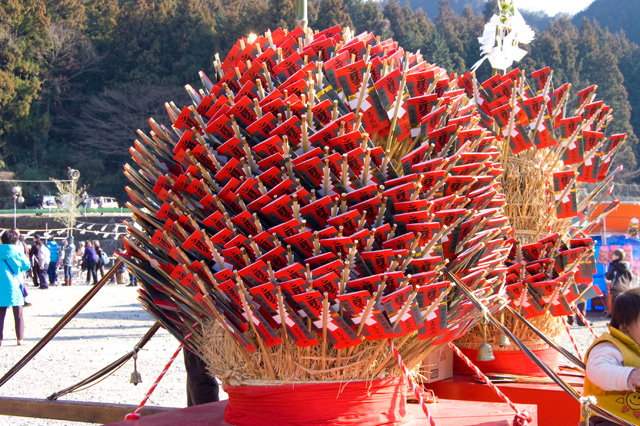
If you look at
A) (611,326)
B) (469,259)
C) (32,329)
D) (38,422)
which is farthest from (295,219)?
(32,329)

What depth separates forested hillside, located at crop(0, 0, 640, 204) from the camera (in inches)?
1592

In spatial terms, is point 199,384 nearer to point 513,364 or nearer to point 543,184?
point 513,364

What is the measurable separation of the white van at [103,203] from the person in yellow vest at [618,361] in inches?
1499

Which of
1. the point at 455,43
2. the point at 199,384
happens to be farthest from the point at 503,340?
the point at 455,43

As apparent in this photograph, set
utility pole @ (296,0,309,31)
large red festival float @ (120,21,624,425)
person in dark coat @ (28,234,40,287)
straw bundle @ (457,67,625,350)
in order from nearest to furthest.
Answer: large red festival float @ (120,21,624,425)
utility pole @ (296,0,309,31)
straw bundle @ (457,67,625,350)
person in dark coat @ (28,234,40,287)

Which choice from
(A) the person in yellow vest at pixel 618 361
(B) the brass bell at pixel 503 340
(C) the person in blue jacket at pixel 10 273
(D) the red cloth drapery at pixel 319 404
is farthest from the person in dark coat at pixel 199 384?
(C) the person in blue jacket at pixel 10 273

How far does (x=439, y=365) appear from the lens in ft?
10.2

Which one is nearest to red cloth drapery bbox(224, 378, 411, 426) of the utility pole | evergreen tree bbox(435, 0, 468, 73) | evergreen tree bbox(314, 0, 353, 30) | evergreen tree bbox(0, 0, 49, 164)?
the utility pole

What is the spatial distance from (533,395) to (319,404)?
54.6 inches

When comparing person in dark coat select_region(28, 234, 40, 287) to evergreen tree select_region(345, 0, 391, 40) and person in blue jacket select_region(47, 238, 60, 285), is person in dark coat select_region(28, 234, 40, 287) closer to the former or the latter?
person in blue jacket select_region(47, 238, 60, 285)

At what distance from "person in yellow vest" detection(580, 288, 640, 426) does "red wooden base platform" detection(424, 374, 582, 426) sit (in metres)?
0.54

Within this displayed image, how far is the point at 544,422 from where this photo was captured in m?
2.91

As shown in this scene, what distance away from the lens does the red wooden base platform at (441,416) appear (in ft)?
6.93

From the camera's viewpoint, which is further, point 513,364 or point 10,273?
point 10,273
